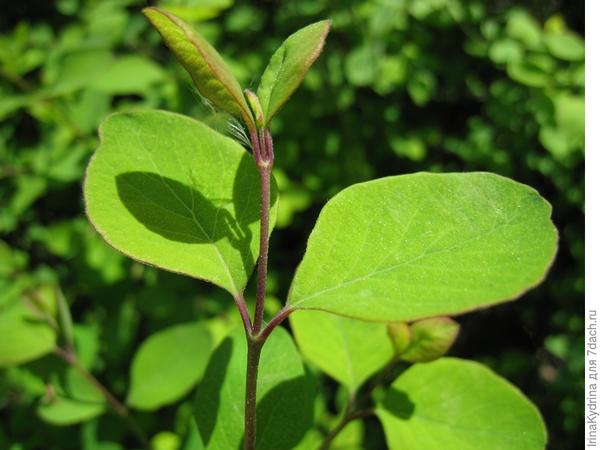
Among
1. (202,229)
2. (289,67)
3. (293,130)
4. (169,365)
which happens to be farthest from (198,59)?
(293,130)

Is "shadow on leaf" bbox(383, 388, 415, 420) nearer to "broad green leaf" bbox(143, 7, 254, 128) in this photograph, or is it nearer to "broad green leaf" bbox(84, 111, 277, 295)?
"broad green leaf" bbox(84, 111, 277, 295)

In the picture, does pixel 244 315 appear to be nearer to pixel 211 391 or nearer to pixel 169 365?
pixel 211 391

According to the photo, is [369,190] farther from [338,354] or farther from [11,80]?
[11,80]

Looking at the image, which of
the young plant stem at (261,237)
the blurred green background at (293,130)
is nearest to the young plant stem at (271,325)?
the young plant stem at (261,237)

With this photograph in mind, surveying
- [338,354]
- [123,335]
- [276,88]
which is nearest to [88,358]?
[123,335]

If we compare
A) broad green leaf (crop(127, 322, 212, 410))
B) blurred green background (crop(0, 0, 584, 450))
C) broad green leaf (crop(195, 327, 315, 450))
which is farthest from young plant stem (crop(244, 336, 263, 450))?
blurred green background (crop(0, 0, 584, 450))

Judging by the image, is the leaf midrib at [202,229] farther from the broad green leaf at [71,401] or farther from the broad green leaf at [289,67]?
the broad green leaf at [71,401]
